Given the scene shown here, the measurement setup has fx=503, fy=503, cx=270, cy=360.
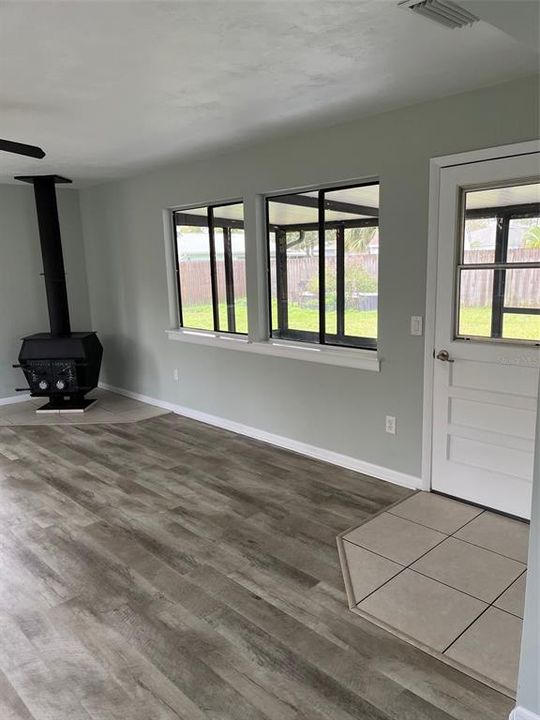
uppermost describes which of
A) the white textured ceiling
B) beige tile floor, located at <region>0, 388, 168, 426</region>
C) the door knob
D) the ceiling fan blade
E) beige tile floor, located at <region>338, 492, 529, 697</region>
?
the white textured ceiling

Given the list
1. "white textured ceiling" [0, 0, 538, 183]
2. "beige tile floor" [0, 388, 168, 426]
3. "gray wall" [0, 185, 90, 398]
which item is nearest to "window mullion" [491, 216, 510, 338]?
"white textured ceiling" [0, 0, 538, 183]

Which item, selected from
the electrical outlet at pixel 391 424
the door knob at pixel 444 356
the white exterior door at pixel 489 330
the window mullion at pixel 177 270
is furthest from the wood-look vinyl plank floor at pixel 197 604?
the window mullion at pixel 177 270

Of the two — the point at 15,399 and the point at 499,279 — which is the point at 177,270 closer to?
the point at 15,399

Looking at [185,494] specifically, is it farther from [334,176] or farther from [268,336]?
[334,176]

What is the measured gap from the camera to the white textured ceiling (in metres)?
1.84

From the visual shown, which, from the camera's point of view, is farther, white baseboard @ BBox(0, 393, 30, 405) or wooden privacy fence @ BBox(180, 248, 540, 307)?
white baseboard @ BBox(0, 393, 30, 405)

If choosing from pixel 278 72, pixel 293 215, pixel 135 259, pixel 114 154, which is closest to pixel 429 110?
pixel 278 72

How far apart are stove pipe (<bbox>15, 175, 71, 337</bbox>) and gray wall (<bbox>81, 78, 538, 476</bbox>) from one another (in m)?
0.63

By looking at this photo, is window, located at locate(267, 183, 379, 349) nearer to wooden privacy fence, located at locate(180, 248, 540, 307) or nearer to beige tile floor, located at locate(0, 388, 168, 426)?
wooden privacy fence, located at locate(180, 248, 540, 307)

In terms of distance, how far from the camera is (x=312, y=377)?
12.7ft

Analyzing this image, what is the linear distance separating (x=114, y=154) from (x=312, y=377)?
7.92ft

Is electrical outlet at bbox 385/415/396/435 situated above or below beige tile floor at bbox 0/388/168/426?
above

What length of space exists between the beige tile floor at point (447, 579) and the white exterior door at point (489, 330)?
0.27 m

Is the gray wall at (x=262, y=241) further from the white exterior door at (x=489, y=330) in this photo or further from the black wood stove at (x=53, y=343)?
the black wood stove at (x=53, y=343)
